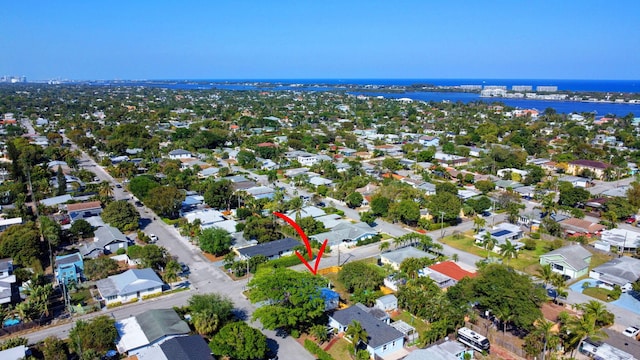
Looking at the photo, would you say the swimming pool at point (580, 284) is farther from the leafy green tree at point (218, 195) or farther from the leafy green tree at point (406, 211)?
the leafy green tree at point (218, 195)

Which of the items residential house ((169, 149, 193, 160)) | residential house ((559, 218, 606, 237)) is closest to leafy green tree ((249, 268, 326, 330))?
residential house ((559, 218, 606, 237))

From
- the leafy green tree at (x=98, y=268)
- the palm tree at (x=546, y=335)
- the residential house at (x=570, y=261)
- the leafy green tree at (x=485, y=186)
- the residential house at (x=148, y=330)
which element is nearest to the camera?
the palm tree at (x=546, y=335)

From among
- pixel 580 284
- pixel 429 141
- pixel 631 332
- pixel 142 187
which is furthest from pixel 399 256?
pixel 429 141

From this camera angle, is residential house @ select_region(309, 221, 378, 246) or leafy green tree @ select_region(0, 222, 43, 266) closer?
leafy green tree @ select_region(0, 222, 43, 266)

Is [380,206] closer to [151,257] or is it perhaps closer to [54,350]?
[151,257]

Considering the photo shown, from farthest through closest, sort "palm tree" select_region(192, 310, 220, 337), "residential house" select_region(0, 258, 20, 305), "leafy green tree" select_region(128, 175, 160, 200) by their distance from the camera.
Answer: "leafy green tree" select_region(128, 175, 160, 200) → "residential house" select_region(0, 258, 20, 305) → "palm tree" select_region(192, 310, 220, 337)

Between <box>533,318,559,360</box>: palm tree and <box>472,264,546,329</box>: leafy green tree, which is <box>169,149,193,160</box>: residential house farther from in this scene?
<box>533,318,559,360</box>: palm tree

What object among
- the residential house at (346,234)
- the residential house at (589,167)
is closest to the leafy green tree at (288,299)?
Result: the residential house at (346,234)
